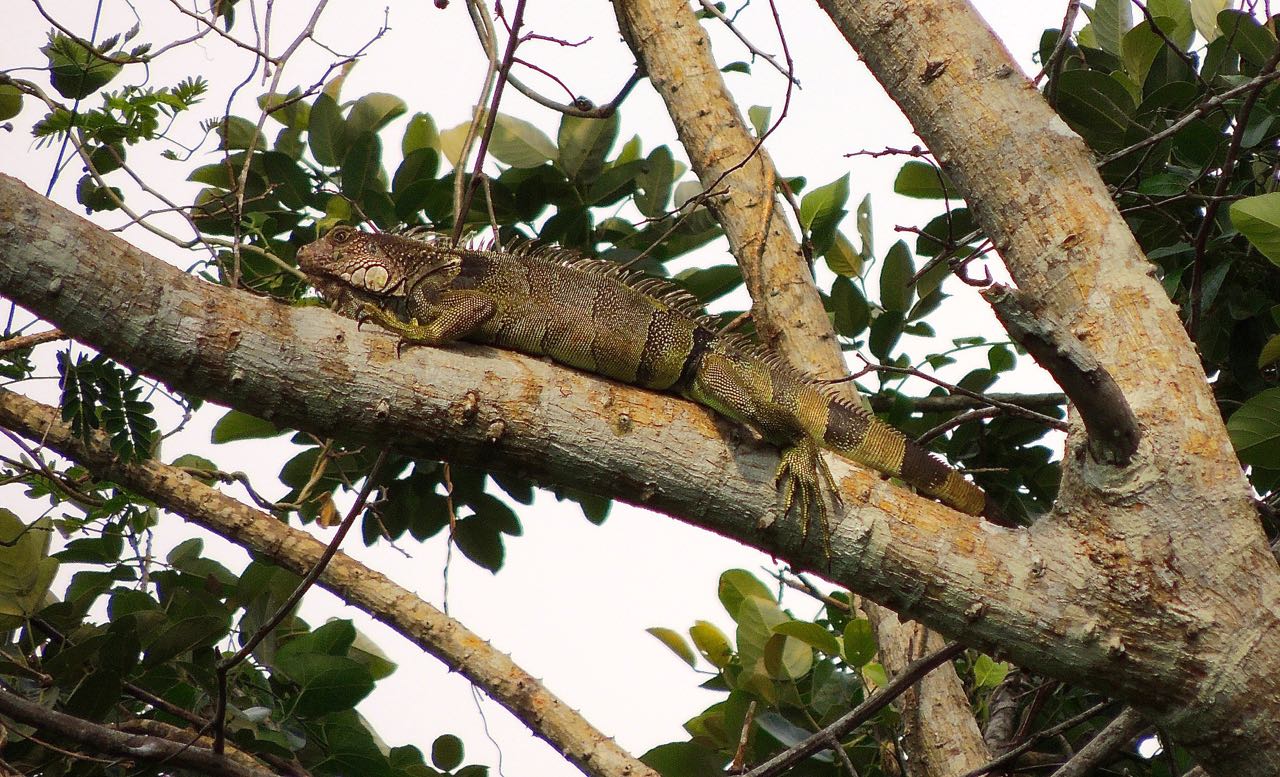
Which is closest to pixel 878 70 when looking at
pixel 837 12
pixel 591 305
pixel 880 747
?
pixel 837 12

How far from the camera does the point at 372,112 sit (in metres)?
4.31

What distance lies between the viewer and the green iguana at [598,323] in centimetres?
355

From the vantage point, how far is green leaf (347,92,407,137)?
430 cm

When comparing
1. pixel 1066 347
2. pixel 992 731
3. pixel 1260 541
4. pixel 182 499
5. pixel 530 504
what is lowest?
pixel 992 731

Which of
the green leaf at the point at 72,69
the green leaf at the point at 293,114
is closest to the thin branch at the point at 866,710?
the green leaf at the point at 72,69

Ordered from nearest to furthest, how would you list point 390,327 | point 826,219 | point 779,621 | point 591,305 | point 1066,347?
1. point 1066,347
2. point 390,327
3. point 591,305
4. point 779,621
5. point 826,219

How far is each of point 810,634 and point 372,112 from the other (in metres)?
2.57

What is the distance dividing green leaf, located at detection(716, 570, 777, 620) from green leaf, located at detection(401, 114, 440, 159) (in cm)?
209

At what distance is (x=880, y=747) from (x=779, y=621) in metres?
0.56

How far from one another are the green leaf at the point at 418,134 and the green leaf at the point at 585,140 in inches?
21.5

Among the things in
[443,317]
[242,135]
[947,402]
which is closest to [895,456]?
[947,402]

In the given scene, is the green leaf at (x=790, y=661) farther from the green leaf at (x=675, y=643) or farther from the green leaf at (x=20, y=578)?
the green leaf at (x=20, y=578)

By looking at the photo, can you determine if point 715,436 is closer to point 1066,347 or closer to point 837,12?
point 1066,347

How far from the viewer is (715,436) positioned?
2844mm
